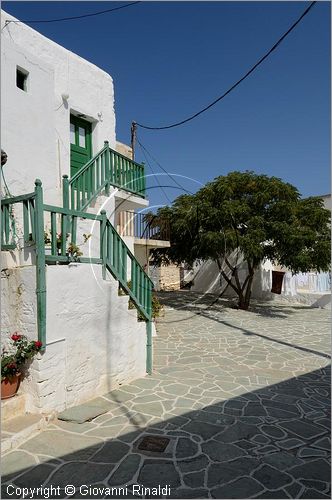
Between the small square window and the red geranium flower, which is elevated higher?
the small square window

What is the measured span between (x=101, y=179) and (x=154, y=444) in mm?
5805

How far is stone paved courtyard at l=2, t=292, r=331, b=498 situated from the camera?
323 centimetres

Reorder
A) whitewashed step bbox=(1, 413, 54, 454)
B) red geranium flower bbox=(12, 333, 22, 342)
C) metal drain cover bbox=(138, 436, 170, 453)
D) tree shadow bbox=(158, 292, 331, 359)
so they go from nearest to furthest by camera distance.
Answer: whitewashed step bbox=(1, 413, 54, 454), metal drain cover bbox=(138, 436, 170, 453), red geranium flower bbox=(12, 333, 22, 342), tree shadow bbox=(158, 292, 331, 359)

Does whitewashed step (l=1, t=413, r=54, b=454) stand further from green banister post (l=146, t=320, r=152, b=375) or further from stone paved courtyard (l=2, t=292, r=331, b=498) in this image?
green banister post (l=146, t=320, r=152, b=375)

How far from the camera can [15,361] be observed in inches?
161

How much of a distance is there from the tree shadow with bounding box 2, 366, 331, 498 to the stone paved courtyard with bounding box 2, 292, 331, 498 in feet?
0.04

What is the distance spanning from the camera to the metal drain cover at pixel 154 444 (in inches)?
150

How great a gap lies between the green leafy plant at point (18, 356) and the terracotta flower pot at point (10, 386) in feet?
0.11

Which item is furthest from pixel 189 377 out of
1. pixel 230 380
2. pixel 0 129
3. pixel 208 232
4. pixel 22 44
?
pixel 22 44

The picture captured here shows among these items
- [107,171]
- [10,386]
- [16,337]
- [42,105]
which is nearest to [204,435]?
[10,386]

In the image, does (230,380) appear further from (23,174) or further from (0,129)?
(0,129)

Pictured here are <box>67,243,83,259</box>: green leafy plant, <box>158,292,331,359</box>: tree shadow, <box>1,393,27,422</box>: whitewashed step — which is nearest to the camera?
<box>1,393,27,422</box>: whitewashed step

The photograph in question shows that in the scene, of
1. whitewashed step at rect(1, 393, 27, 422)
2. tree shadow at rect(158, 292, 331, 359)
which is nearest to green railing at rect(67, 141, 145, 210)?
whitewashed step at rect(1, 393, 27, 422)

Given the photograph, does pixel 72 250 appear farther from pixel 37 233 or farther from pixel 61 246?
pixel 37 233
